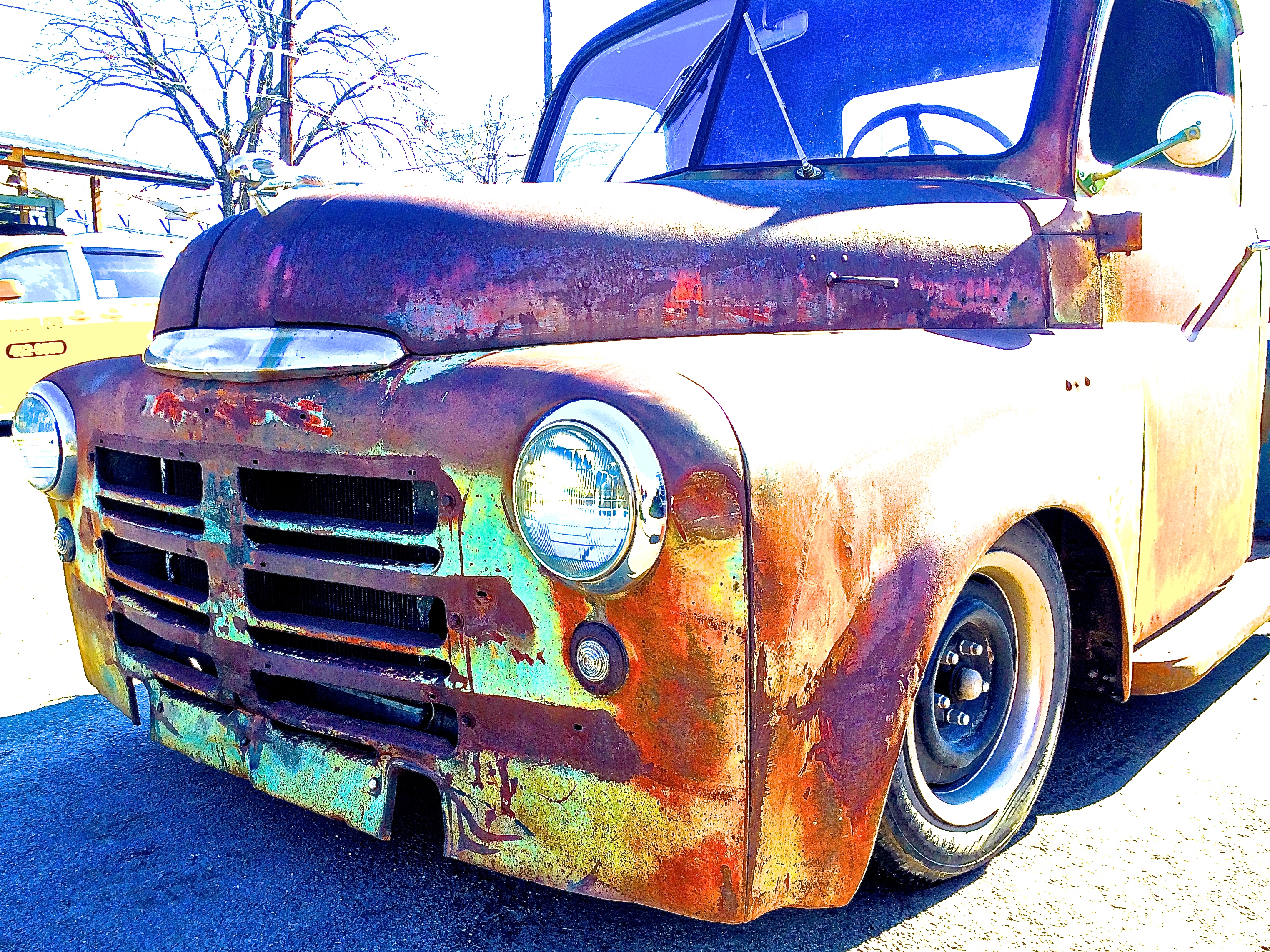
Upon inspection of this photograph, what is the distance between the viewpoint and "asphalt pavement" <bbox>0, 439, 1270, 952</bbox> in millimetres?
1973

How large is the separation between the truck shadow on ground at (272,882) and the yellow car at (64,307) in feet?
23.9

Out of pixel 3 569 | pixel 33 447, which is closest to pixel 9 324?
pixel 3 569

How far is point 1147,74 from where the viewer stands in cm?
307

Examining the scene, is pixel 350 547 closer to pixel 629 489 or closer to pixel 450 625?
pixel 450 625

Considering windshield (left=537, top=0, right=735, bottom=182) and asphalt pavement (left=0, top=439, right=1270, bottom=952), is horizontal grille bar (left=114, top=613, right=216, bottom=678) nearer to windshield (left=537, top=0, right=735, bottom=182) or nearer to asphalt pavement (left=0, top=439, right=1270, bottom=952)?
asphalt pavement (left=0, top=439, right=1270, bottom=952)

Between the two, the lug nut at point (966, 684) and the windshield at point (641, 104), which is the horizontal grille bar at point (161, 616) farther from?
the windshield at point (641, 104)

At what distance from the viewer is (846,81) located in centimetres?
290

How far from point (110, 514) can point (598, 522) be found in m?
1.39

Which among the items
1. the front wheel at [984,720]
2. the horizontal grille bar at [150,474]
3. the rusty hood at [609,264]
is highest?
the rusty hood at [609,264]

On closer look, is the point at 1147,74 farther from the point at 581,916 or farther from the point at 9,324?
the point at 9,324

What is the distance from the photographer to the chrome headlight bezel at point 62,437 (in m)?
2.53

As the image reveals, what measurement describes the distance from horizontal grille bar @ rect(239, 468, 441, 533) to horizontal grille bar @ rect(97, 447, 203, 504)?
23cm

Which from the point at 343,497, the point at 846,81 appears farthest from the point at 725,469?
the point at 846,81

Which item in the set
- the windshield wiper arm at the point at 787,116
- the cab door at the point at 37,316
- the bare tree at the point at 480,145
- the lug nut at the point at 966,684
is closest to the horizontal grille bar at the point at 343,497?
the lug nut at the point at 966,684
